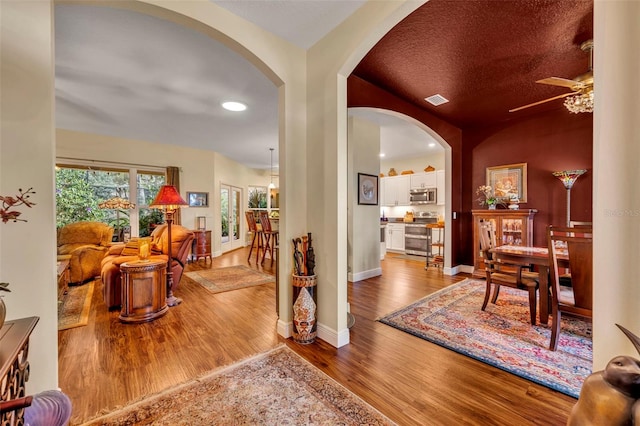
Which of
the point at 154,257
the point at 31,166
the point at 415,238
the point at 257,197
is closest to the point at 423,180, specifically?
the point at 415,238

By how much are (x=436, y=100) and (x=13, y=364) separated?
176 inches

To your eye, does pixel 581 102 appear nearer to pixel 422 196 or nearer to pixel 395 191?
pixel 422 196

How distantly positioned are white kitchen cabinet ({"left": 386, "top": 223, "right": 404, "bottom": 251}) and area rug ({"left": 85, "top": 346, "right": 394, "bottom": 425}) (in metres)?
5.89

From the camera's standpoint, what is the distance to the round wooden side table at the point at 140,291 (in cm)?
274

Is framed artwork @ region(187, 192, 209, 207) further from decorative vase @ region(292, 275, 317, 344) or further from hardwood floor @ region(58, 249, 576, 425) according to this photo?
decorative vase @ region(292, 275, 317, 344)

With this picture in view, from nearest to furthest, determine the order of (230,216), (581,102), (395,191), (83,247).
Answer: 1. (581,102)
2. (83,247)
3. (230,216)
4. (395,191)

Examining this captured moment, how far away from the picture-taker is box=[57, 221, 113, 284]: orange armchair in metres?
4.07

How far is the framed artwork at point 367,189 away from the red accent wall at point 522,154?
3.94 ft

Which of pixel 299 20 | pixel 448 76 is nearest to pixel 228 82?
pixel 299 20

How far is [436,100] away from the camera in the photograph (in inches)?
146

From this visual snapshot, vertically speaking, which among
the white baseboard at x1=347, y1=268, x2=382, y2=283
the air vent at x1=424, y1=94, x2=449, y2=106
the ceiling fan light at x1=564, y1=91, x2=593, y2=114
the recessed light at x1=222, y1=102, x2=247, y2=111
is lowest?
the white baseboard at x1=347, y1=268, x2=382, y2=283

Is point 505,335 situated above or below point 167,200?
below

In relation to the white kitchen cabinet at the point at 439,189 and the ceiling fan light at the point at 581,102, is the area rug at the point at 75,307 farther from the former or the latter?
the white kitchen cabinet at the point at 439,189

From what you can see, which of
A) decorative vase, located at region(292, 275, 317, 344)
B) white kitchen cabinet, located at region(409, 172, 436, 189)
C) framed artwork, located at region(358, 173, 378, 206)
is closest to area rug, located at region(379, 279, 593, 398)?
decorative vase, located at region(292, 275, 317, 344)
